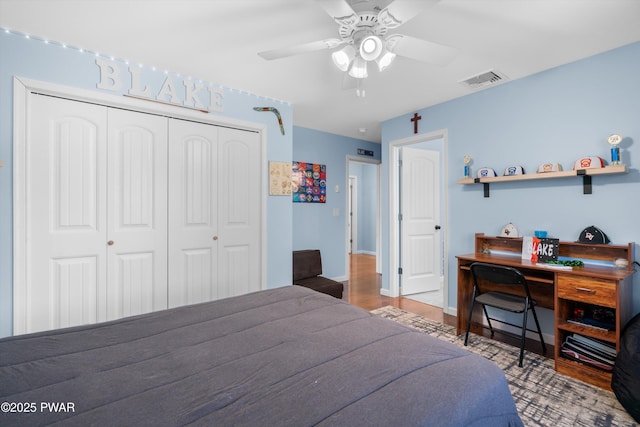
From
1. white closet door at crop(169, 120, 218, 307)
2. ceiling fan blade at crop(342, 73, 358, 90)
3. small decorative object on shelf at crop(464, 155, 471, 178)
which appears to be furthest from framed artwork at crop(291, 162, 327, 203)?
ceiling fan blade at crop(342, 73, 358, 90)

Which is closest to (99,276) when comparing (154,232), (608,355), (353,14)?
(154,232)

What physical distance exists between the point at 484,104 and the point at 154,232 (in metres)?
3.50

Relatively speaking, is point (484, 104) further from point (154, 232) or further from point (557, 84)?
point (154, 232)

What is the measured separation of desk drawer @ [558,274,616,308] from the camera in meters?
2.00

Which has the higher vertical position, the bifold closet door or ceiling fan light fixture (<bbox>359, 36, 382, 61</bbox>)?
ceiling fan light fixture (<bbox>359, 36, 382, 61</bbox>)

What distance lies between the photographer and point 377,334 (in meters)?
1.32

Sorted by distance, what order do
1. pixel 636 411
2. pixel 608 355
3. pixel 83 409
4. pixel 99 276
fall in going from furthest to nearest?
pixel 99 276 < pixel 608 355 < pixel 636 411 < pixel 83 409

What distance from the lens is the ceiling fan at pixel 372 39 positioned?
1380 millimetres

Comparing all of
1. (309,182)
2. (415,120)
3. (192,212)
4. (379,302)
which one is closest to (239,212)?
(192,212)

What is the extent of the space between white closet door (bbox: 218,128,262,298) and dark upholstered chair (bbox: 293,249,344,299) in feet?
2.29

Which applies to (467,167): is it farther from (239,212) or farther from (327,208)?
(239,212)

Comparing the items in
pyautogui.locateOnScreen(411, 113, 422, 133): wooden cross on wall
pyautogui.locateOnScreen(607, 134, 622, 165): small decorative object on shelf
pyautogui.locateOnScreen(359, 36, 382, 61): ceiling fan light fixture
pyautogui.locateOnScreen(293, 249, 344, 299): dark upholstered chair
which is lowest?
pyautogui.locateOnScreen(293, 249, 344, 299): dark upholstered chair

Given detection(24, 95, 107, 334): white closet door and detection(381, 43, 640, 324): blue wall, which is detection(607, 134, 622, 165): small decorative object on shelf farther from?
detection(24, 95, 107, 334): white closet door

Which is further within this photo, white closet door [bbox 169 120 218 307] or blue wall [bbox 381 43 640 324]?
white closet door [bbox 169 120 218 307]
